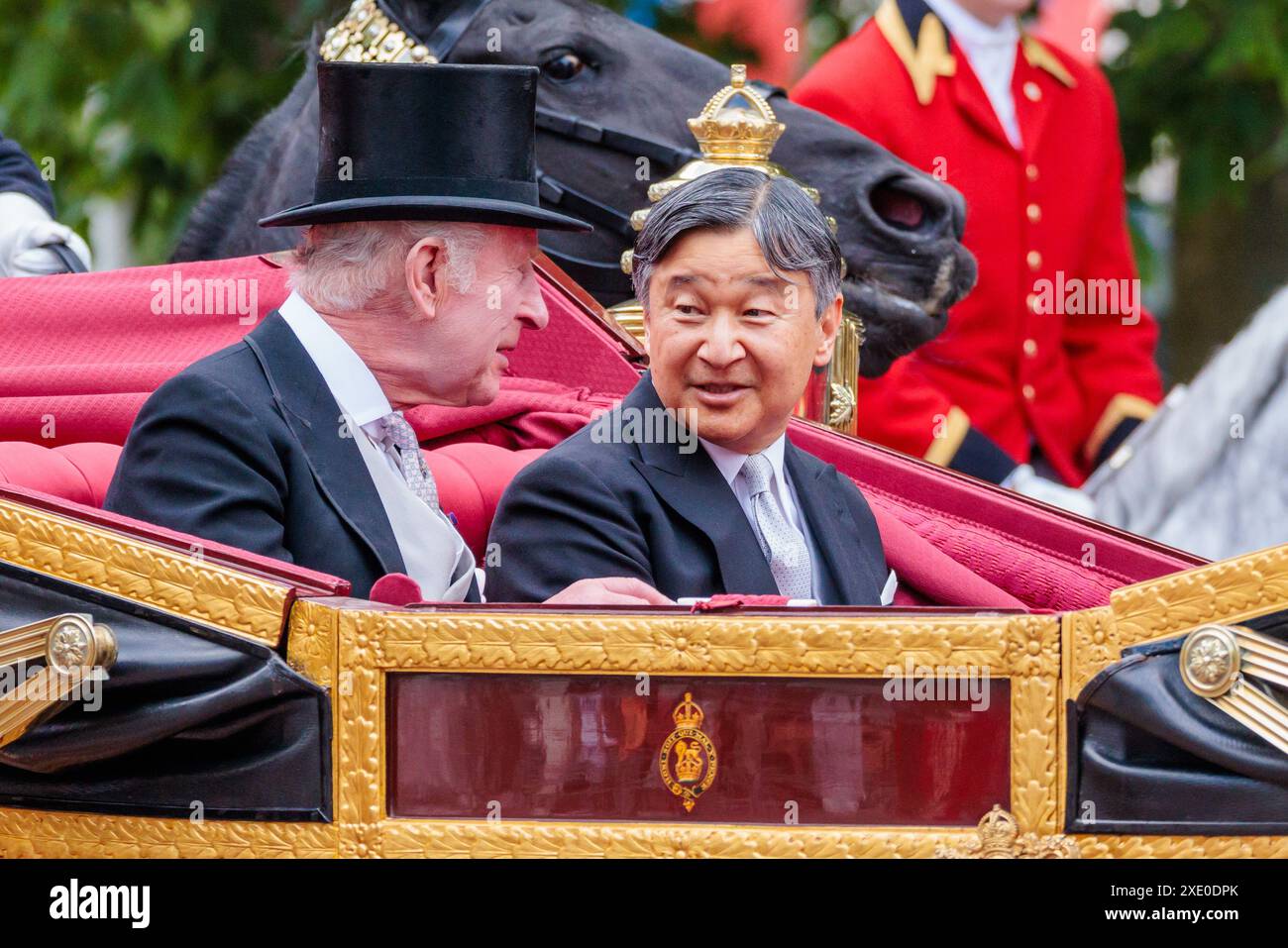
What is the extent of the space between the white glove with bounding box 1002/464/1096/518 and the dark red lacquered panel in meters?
1.98

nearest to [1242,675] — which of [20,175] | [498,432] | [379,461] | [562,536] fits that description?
[562,536]

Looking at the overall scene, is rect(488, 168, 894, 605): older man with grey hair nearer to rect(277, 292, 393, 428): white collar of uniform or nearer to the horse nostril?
rect(277, 292, 393, 428): white collar of uniform

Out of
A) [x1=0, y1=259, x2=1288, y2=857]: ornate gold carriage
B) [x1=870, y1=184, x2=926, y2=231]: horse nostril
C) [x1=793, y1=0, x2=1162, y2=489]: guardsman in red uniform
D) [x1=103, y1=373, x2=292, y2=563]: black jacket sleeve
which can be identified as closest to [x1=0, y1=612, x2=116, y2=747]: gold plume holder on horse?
[x1=0, y1=259, x2=1288, y2=857]: ornate gold carriage

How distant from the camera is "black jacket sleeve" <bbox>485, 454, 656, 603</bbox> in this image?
240 centimetres

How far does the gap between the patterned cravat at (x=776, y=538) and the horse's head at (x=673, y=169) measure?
5.03ft

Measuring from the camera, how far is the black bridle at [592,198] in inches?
160

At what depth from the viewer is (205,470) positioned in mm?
2441

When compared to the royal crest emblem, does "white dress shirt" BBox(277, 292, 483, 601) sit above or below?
above

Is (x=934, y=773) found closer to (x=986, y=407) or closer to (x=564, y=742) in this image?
(x=564, y=742)

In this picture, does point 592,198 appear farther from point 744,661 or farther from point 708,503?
point 744,661

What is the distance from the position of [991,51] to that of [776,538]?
261cm

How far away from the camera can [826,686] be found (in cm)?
215

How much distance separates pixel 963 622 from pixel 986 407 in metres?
2.73

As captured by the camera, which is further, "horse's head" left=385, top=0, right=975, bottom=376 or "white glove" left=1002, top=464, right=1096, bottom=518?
"white glove" left=1002, top=464, right=1096, bottom=518
